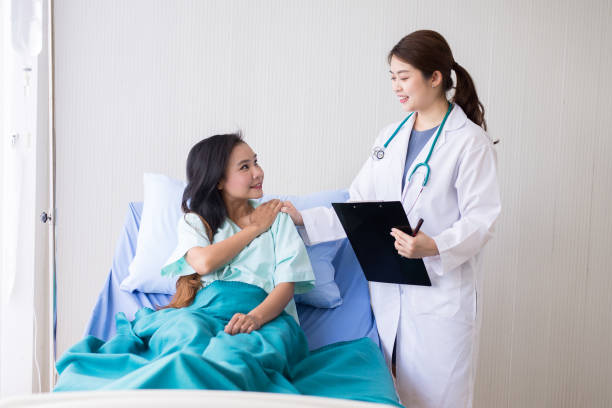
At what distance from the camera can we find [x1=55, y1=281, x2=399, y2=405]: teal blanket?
107 centimetres

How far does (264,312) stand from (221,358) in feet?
1.14

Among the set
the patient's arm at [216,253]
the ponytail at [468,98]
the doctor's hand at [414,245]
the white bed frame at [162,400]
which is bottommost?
the white bed frame at [162,400]

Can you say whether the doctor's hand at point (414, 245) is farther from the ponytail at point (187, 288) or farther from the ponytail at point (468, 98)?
the ponytail at point (187, 288)

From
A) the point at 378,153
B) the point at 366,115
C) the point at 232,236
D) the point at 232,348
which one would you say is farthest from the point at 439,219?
the point at 366,115

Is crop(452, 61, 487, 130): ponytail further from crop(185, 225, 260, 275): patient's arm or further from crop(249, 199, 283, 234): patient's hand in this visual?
crop(185, 225, 260, 275): patient's arm

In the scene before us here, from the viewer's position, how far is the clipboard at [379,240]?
161 cm

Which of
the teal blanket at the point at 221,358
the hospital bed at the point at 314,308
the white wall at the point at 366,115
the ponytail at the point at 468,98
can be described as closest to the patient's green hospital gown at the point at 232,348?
the teal blanket at the point at 221,358

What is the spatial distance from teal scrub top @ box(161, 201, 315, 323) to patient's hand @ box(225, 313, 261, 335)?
0.17 metres

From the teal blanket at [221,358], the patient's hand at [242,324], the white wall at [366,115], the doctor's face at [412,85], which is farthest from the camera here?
the white wall at [366,115]

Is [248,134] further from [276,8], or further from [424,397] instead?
[424,397]

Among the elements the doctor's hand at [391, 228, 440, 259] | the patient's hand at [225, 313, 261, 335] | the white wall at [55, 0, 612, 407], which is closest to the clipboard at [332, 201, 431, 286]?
the doctor's hand at [391, 228, 440, 259]

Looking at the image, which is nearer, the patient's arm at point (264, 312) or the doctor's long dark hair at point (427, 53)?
the patient's arm at point (264, 312)

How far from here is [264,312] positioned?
1600mm

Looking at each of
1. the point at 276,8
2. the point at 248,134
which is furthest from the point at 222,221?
the point at 276,8
